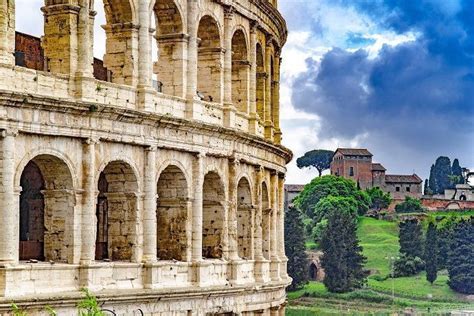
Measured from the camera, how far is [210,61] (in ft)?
127

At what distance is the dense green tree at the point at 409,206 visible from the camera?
506 ft

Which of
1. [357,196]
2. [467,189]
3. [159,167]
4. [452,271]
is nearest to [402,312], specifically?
[452,271]

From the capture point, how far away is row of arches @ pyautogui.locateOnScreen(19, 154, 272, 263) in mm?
31750

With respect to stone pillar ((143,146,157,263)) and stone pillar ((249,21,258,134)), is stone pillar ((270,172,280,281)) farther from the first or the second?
stone pillar ((143,146,157,263))

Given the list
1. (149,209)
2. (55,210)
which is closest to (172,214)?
(149,209)

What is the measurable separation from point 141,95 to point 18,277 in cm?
633

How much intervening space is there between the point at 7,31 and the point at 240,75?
40.4 feet

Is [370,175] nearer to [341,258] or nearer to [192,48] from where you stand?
[341,258]

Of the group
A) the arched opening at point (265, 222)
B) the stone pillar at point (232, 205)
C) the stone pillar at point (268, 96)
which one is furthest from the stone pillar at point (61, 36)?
the stone pillar at point (268, 96)

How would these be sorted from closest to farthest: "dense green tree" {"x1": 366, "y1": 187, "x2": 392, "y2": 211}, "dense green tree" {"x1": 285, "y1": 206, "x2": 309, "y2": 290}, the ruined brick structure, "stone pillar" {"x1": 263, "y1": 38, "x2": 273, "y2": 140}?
"stone pillar" {"x1": 263, "y1": 38, "x2": 273, "y2": 140} < "dense green tree" {"x1": 285, "y1": 206, "x2": 309, "y2": 290} < "dense green tree" {"x1": 366, "y1": 187, "x2": 392, "y2": 211} < the ruined brick structure

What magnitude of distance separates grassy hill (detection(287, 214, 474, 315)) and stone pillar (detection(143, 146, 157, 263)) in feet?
237

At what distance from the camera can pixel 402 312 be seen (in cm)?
11031

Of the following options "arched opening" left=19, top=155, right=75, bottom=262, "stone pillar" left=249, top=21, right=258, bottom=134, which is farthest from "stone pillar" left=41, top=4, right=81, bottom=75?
"stone pillar" left=249, top=21, right=258, bottom=134

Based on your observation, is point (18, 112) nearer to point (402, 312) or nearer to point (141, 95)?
point (141, 95)
